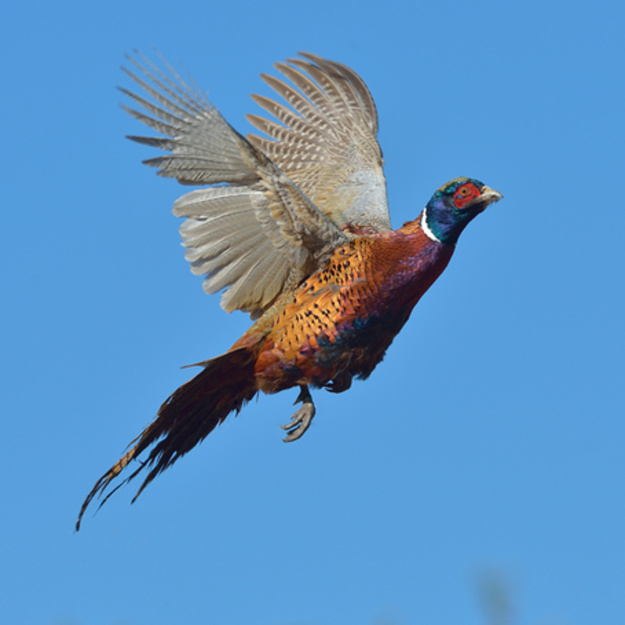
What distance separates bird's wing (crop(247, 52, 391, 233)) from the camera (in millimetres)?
12766

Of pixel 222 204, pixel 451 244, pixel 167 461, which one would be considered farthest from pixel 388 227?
pixel 167 461

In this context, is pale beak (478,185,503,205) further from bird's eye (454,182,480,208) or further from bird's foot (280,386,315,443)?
bird's foot (280,386,315,443)

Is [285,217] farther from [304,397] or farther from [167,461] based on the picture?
[167,461]

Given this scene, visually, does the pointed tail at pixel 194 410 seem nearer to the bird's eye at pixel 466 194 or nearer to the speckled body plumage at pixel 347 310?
the speckled body plumage at pixel 347 310

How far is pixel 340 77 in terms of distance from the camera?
44.2 feet

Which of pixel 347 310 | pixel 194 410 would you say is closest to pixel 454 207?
pixel 347 310

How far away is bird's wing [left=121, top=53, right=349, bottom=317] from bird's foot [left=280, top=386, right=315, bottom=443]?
2.75 ft

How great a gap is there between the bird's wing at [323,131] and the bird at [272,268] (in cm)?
173

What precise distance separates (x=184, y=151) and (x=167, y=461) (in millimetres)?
2536

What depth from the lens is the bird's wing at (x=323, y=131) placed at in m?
12.8

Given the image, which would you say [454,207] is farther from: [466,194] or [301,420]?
[301,420]

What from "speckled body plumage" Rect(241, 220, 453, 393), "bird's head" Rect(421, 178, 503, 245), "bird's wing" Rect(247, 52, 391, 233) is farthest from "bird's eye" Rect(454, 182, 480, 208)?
"bird's wing" Rect(247, 52, 391, 233)

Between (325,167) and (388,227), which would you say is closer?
(388,227)

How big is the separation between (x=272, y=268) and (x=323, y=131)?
3.02 m
